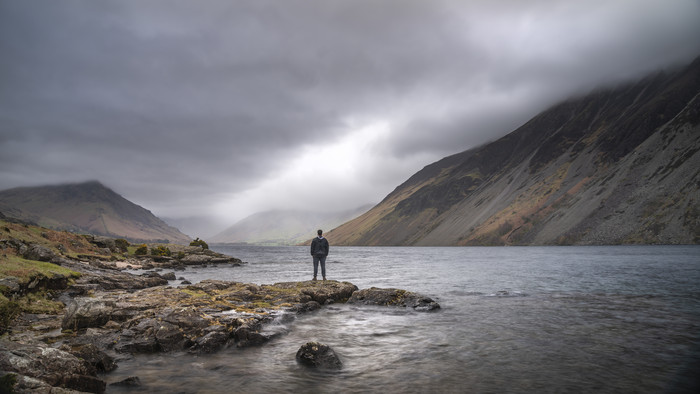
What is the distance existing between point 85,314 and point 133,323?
204 cm

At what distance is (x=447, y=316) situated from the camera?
18859mm

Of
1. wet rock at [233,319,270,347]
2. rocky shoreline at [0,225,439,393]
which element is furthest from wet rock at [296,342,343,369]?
rocky shoreline at [0,225,439,393]

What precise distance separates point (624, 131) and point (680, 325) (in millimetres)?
219940

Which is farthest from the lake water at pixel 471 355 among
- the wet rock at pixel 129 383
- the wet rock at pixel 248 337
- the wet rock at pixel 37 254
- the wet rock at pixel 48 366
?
the wet rock at pixel 37 254

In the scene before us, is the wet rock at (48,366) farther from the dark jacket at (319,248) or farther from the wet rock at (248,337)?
the dark jacket at (319,248)

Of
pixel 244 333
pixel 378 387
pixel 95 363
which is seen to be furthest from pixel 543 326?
pixel 95 363

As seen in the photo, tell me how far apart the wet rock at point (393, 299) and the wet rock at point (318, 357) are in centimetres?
1052

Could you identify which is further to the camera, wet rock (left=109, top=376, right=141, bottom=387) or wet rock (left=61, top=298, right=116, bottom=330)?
wet rock (left=61, top=298, right=116, bottom=330)

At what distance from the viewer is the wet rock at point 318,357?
1133 centimetres

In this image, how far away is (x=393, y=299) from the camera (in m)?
23.1

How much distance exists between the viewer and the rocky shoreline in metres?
8.12

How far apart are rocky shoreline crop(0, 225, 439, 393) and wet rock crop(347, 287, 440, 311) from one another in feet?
0.20

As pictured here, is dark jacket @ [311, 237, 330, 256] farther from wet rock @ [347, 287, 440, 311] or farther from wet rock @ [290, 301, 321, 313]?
wet rock @ [290, 301, 321, 313]

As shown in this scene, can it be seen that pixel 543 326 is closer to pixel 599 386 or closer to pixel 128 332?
pixel 599 386
